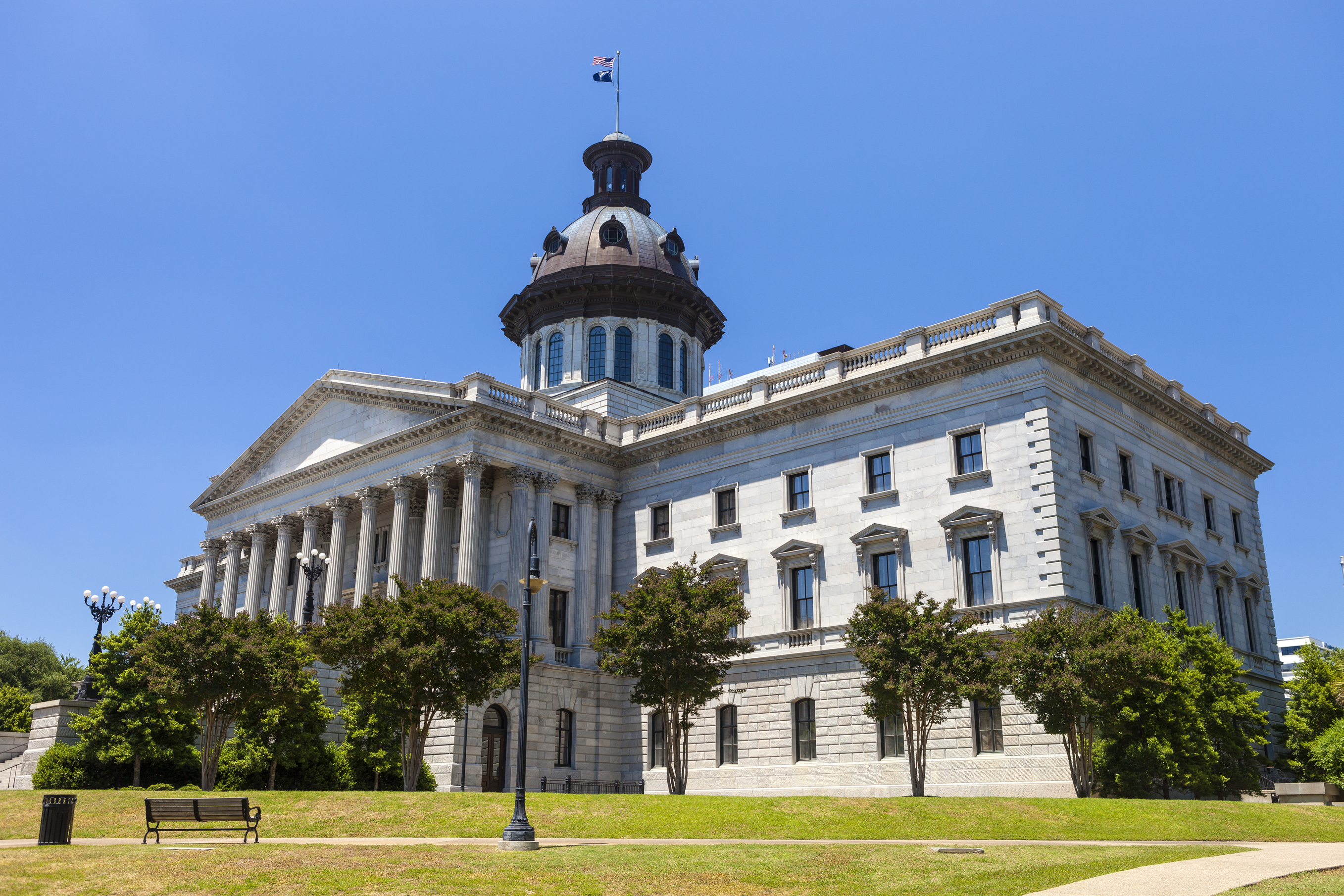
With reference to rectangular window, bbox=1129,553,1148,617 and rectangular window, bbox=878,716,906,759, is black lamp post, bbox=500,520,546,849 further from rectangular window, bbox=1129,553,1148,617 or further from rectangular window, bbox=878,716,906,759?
rectangular window, bbox=1129,553,1148,617

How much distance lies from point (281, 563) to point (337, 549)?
505 cm

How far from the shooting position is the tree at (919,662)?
32875 millimetres

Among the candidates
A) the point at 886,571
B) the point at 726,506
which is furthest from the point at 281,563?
the point at 886,571

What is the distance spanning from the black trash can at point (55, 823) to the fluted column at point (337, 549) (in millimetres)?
27127

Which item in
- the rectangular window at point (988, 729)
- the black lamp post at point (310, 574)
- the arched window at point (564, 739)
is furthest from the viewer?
the arched window at point (564, 739)

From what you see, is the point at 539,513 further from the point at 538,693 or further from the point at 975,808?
the point at 975,808

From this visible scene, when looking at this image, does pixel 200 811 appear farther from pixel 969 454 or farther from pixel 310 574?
pixel 969 454

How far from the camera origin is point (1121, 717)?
32156 millimetres

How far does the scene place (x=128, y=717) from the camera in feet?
120

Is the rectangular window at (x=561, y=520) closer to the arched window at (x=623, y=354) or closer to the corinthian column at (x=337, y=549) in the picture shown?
the corinthian column at (x=337, y=549)

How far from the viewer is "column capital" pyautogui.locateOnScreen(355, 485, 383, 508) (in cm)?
5009

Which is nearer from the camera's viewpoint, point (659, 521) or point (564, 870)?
point (564, 870)

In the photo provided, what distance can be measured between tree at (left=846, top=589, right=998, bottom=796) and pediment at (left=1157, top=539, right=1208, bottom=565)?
38.2 ft

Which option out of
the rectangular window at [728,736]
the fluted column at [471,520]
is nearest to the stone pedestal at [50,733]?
the fluted column at [471,520]
